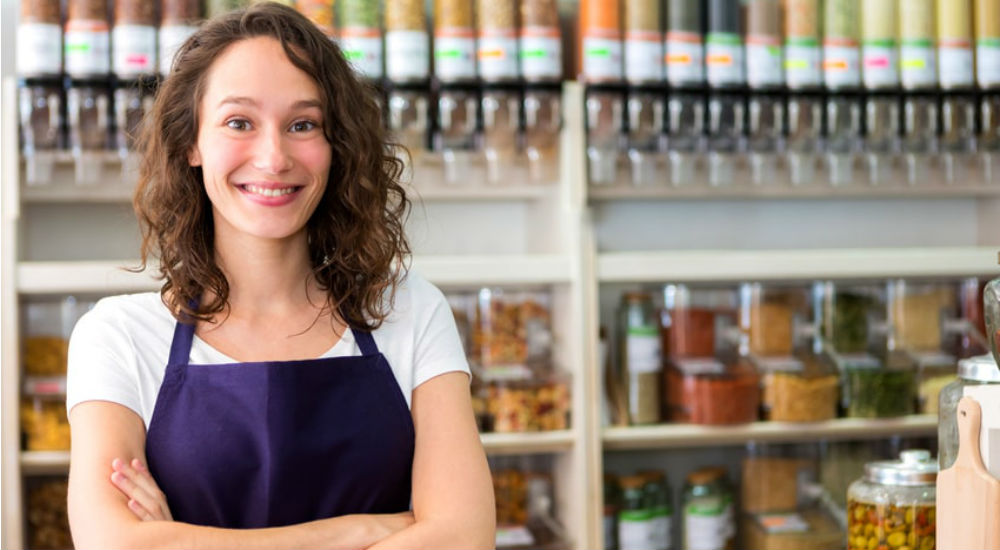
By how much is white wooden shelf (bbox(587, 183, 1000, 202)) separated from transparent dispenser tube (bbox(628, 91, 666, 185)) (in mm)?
120

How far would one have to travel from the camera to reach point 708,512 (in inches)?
108

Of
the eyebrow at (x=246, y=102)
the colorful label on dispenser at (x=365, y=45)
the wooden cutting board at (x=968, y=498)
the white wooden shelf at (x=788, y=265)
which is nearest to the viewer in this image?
the wooden cutting board at (x=968, y=498)

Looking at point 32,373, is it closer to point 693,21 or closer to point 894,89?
point 693,21

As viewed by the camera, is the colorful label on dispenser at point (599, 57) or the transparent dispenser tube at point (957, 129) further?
the transparent dispenser tube at point (957, 129)

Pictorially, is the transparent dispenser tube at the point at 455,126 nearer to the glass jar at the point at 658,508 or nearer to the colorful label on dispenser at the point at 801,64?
the colorful label on dispenser at the point at 801,64

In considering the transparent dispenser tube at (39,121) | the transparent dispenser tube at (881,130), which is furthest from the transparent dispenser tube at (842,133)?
the transparent dispenser tube at (39,121)

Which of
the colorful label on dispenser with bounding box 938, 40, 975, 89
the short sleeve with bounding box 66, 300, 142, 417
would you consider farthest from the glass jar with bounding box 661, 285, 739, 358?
the short sleeve with bounding box 66, 300, 142, 417

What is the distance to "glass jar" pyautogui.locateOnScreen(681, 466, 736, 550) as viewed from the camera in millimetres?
2736

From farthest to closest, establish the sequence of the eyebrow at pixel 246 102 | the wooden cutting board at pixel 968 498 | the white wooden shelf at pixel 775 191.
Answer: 1. the white wooden shelf at pixel 775 191
2. the eyebrow at pixel 246 102
3. the wooden cutting board at pixel 968 498

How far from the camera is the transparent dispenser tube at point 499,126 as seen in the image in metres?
2.60

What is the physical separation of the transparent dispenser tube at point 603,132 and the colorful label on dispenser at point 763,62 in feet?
1.08

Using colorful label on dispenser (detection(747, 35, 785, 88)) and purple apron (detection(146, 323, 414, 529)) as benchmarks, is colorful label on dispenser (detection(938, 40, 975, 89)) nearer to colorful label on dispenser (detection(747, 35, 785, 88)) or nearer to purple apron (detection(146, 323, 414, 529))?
colorful label on dispenser (detection(747, 35, 785, 88))

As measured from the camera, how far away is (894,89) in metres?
2.73

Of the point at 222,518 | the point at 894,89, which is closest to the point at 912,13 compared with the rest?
the point at 894,89
